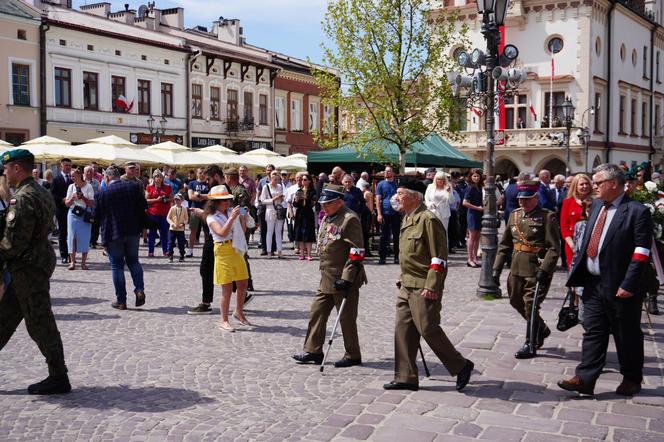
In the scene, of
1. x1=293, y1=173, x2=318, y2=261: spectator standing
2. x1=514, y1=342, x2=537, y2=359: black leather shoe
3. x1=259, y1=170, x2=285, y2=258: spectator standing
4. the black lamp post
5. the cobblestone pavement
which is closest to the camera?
the cobblestone pavement

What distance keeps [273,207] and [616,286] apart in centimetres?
1069

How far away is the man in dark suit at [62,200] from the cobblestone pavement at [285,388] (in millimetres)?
5215

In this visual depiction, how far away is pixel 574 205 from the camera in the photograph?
9492mm

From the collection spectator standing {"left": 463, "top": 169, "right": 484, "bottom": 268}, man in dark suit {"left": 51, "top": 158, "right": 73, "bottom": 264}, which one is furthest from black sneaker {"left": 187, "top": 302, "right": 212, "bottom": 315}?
spectator standing {"left": 463, "top": 169, "right": 484, "bottom": 268}

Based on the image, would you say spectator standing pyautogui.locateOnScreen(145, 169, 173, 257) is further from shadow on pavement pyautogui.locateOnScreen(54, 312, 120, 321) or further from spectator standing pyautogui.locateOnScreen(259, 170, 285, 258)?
shadow on pavement pyautogui.locateOnScreen(54, 312, 120, 321)

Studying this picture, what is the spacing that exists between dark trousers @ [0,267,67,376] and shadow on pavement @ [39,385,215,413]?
254 mm

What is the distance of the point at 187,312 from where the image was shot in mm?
9586

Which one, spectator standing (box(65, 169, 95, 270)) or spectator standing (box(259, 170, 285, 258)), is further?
spectator standing (box(259, 170, 285, 258))

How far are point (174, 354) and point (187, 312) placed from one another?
2.29 metres

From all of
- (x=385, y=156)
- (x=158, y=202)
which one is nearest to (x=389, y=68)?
(x=385, y=156)

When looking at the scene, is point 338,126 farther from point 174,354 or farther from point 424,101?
point 174,354

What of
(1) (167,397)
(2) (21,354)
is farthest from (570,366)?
(2) (21,354)

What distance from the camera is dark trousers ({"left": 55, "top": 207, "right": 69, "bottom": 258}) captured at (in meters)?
14.6

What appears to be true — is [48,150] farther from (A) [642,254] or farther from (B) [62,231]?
(A) [642,254]
